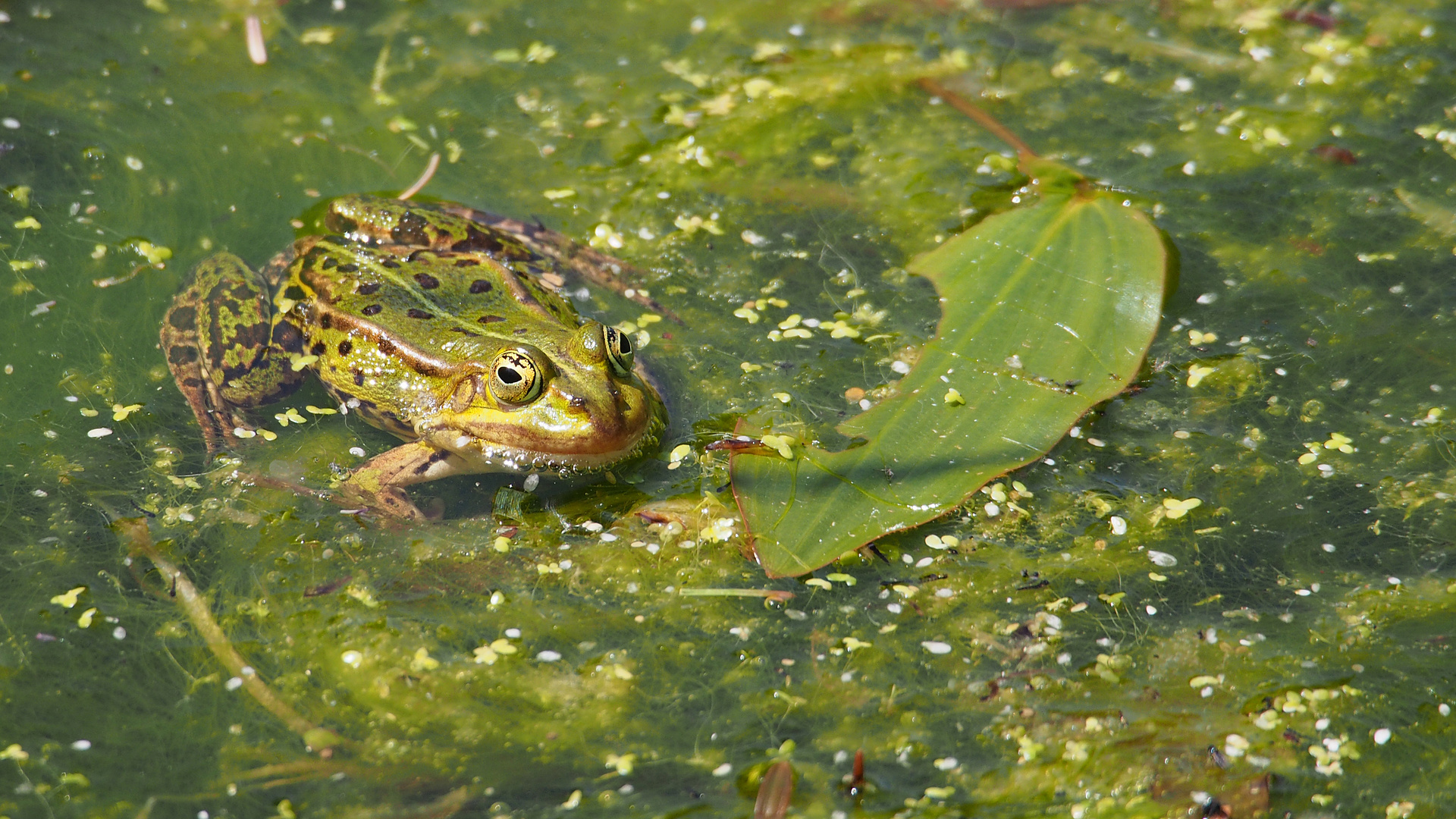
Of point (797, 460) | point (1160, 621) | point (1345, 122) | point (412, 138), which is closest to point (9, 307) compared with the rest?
point (412, 138)

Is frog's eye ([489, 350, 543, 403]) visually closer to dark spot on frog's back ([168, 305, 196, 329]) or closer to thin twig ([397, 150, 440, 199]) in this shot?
dark spot on frog's back ([168, 305, 196, 329])

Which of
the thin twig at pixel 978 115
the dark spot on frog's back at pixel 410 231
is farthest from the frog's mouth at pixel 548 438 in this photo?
the thin twig at pixel 978 115

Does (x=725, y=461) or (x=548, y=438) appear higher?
(x=548, y=438)

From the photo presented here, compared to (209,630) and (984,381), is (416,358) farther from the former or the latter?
(984,381)

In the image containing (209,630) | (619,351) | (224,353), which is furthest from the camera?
(224,353)

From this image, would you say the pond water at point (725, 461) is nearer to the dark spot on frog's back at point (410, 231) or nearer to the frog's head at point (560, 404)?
the frog's head at point (560, 404)

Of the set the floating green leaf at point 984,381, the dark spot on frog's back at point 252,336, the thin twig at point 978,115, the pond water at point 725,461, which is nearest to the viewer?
the pond water at point 725,461

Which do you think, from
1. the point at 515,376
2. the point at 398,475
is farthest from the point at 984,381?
the point at 398,475
